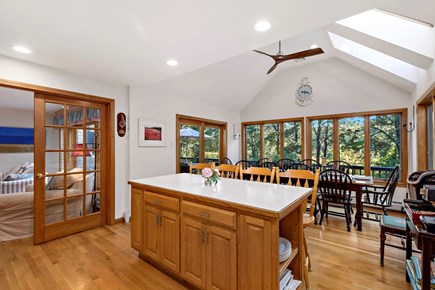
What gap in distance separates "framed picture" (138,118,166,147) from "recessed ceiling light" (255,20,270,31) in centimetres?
267

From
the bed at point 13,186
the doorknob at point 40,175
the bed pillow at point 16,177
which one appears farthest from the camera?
the bed pillow at point 16,177

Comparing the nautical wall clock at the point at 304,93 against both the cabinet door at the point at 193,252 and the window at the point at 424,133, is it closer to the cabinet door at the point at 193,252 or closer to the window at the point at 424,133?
the window at the point at 424,133

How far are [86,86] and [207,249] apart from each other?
2.99 m

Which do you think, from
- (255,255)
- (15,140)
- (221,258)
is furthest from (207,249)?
(15,140)

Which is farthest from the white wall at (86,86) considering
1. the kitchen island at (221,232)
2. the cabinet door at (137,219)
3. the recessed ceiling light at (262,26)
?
the recessed ceiling light at (262,26)

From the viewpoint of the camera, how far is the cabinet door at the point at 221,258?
1497 millimetres

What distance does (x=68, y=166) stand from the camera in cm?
307

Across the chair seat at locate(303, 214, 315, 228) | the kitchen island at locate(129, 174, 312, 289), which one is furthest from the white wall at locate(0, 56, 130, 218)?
the chair seat at locate(303, 214, 315, 228)

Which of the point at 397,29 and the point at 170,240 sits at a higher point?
Result: the point at 397,29

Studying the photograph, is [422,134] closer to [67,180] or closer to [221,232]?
[221,232]

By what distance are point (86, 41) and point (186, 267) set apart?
2407mm

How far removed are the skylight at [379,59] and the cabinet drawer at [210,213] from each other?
3764 millimetres

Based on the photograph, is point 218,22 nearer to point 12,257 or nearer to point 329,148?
point 12,257

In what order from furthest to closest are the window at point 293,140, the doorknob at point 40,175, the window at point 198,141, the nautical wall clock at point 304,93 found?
1. the window at point 293,140
2. the nautical wall clock at point 304,93
3. the window at point 198,141
4. the doorknob at point 40,175
